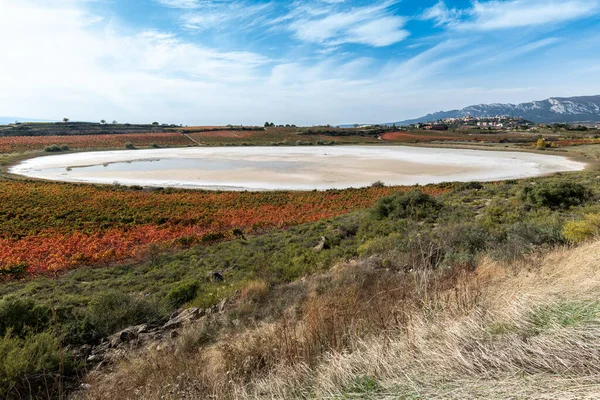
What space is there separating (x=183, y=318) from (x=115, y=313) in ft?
4.67

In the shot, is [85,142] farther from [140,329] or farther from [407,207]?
[140,329]

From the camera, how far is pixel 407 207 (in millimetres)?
13570

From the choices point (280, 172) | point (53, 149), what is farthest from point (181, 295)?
point (53, 149)

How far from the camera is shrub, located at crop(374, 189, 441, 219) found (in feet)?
43.1

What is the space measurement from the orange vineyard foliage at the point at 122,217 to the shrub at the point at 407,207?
200 inches

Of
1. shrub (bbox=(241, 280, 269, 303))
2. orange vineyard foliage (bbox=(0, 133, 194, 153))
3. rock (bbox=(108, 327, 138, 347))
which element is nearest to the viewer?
rock (bbox=(108, 327, 138, 347))

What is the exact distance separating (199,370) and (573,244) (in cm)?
677

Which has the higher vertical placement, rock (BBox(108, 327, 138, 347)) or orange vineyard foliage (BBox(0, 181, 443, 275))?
rock (BBox(108, 327, 138, 347))

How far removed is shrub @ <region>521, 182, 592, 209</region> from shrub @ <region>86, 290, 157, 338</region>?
44.9ft

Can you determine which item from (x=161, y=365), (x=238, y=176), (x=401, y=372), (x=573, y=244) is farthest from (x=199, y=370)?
(x=238, y=176)

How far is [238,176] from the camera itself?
37188mm

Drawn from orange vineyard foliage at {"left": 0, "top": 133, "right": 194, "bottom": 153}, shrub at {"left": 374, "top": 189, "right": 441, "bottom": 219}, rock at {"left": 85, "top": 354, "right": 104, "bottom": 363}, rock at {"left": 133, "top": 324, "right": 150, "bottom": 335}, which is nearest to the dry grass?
rock at {"left": 85, "top": 354, "right": 104, "bottom": 363}

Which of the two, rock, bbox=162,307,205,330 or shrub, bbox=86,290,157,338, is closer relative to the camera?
rock, bbox=162,307,205,330

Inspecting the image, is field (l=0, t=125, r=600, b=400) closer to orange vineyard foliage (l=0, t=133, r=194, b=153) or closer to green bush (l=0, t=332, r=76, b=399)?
green bush (l=0, t=332, r=76, b=399)
